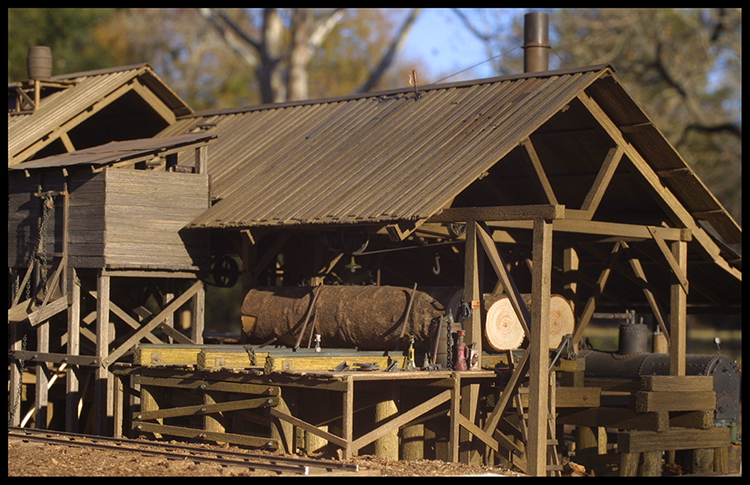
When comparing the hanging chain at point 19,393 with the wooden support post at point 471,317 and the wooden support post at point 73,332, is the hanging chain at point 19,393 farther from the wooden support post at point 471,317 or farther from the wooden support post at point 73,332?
the wooden support post at point 471,317

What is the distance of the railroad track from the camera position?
13.8 metres

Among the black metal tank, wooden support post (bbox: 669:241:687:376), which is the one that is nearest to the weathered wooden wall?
the black metal tank

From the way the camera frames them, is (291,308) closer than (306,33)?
Yes

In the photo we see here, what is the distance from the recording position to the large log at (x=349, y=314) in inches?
679

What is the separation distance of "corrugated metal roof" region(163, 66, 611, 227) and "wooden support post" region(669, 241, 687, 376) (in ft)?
13.4

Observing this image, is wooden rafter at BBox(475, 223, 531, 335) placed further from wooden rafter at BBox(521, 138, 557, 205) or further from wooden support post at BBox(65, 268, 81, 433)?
wooden support post at BBox(65, 268, 81, 433)

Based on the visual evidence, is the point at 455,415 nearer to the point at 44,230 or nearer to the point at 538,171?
the point at 538,171

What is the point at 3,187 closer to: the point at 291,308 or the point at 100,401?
the point at 100,401

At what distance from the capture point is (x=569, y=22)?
39500 millimetres

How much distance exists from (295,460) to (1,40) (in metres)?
9.06

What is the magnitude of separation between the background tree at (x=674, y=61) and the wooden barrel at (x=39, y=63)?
15.9 metres

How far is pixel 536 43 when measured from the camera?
73.4ft

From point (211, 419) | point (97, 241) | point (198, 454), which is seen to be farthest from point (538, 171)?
point (97, 241)
